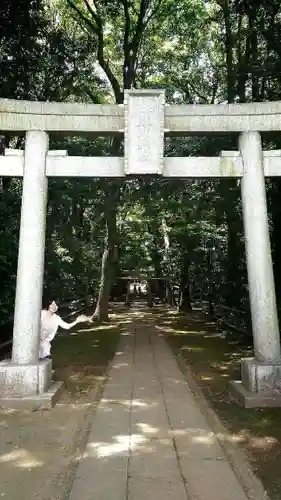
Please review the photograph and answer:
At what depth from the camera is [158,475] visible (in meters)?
3.94

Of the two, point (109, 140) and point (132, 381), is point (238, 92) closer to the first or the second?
point (109, 140)

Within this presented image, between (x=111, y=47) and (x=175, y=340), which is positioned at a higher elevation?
(x=111, y=47)

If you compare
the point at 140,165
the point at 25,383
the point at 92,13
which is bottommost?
the point at 25,383

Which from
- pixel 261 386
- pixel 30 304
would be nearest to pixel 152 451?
pixel 261 386

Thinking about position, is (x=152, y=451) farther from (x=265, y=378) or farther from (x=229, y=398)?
(x=229, y=398)

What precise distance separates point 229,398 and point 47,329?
3.24m

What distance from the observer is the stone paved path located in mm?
3648

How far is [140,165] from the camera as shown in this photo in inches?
267

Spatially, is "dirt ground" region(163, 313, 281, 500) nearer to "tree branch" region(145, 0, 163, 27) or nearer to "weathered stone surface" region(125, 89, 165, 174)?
"weathered stone surface" region(125, 89, 165, 174)

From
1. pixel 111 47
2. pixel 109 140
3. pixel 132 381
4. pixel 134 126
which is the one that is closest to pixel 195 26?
pixel 111 47

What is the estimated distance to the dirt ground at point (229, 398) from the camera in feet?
14.5

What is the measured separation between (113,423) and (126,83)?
13.5 meters

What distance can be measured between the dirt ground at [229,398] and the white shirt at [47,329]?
2.78 m

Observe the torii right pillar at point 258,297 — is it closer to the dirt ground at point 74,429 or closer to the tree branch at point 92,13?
the dirt ground at point 74,429
